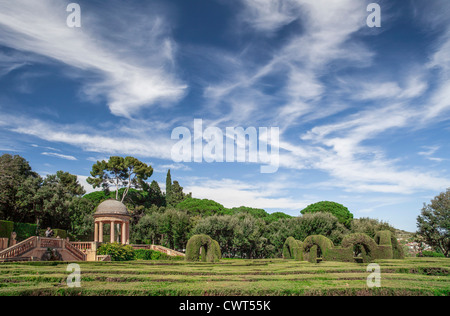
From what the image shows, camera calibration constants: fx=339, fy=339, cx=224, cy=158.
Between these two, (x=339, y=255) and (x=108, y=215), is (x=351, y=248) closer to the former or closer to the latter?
(x=339, y=255)

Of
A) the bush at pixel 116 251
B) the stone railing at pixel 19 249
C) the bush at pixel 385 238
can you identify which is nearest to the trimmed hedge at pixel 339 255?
the bush at pixel 385 238

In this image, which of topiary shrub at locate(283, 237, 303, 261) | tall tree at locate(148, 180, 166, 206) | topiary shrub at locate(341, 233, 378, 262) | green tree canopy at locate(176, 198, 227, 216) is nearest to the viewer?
topiary shrub at locate(341, 233, 378, 262)

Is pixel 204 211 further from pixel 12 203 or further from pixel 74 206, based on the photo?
pixel 12 203

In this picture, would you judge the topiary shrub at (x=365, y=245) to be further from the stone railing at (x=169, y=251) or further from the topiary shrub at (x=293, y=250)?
the stone railing at (x=169, y=251)

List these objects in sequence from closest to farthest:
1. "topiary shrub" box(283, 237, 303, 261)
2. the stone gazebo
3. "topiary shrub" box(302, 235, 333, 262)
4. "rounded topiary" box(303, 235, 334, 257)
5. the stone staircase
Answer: the stone staircase, "topiary shrub" box(302, 235, 333, 262), "rounded topiary" box(303, 235, 334, 257), "topiary shrub" box(283, 237, 303, 261), the stone gazebo

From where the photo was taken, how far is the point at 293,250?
109 feet

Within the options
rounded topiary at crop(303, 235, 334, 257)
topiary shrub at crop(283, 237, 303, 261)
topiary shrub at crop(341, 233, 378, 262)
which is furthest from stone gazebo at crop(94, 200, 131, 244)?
topiary shrub at crop(341, 233, 378, 262)

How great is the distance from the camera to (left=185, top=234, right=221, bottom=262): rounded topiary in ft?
87.2

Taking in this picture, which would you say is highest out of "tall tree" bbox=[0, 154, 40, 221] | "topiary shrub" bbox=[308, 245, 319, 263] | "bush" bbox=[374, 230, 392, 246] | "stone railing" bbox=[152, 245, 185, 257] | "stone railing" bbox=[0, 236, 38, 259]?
"tall tree" bbox=[0, 154, 40, 221]

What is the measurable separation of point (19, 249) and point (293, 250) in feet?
77.7

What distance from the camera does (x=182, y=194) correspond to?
90.2 metres

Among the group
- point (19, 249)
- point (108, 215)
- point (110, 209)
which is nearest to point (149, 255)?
point (108, 215)

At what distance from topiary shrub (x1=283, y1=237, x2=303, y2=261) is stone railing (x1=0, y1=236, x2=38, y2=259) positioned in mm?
22535

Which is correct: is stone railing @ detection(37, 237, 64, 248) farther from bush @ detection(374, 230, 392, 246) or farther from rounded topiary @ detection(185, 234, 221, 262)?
bush @ detection(374, 230, 392, 246)
